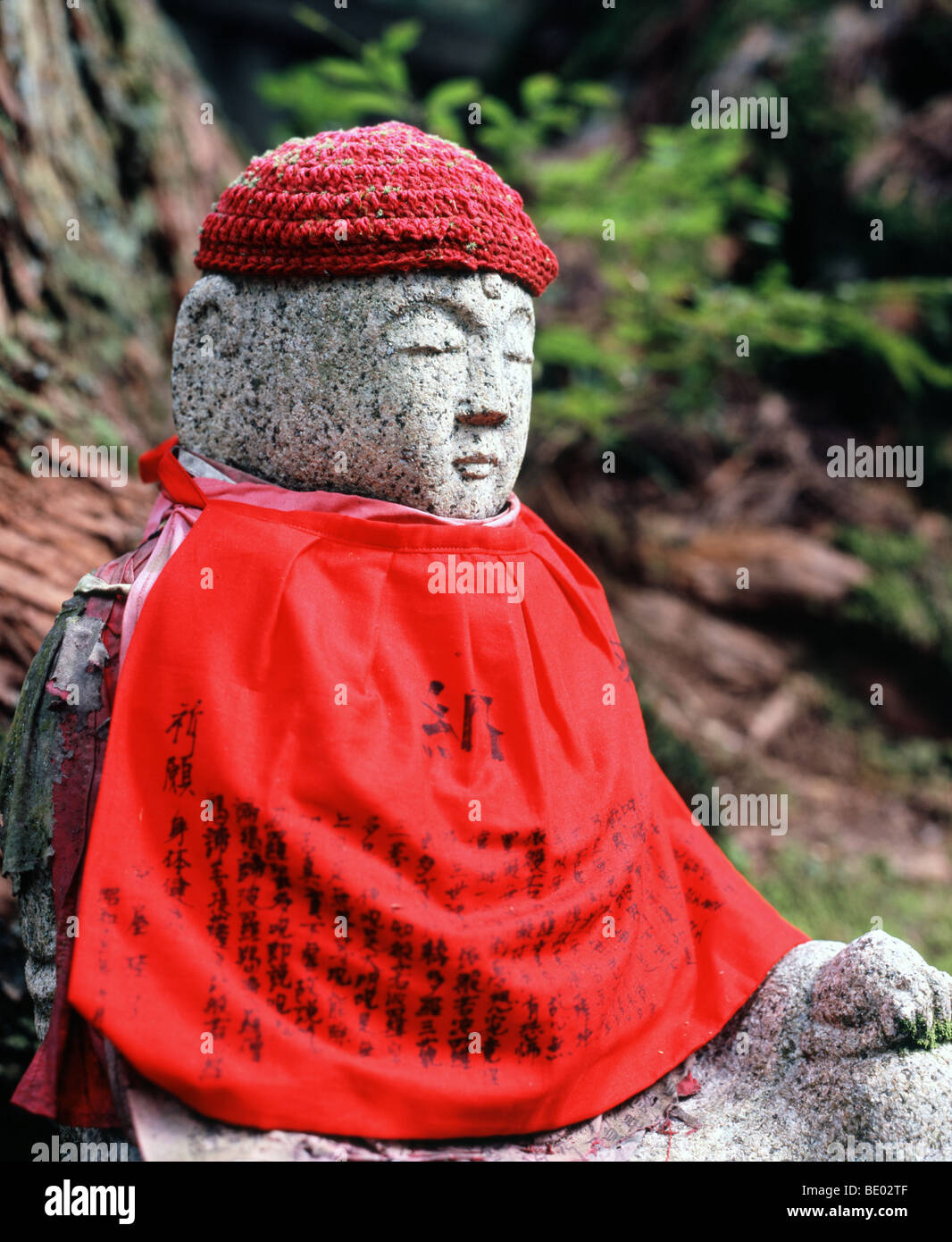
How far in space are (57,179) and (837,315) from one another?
2.68 metres

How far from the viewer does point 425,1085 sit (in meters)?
1.51

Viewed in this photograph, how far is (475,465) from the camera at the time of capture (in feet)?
5.85

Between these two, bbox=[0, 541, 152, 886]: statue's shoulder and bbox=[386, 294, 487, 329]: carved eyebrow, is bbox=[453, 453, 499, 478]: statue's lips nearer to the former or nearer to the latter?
bbox=[386, 294, 487, 329]: carved eyebrow

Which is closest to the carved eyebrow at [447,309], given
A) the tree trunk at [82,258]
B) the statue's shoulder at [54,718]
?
the statue's shoulder at [54,718]

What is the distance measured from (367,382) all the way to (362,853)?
2.48 ft

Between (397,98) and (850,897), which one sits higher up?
(397,98)

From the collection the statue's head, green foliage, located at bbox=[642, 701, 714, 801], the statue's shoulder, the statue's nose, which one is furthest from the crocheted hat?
green foliage, located at bbox=[642, 701, 714, 801]

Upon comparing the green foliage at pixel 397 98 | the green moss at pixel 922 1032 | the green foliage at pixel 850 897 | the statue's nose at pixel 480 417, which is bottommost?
the green foliage at pixel 850 897

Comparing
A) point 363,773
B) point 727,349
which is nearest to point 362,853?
point 363,773

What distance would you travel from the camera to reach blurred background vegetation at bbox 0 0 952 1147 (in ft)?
11.8

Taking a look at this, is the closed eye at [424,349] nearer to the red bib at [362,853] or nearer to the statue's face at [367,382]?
the statue's face at [367,382]

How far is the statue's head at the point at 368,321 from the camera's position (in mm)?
1666

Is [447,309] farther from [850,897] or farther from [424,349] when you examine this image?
[850,897]

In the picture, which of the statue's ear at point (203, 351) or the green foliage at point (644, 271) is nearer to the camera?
the statue's ear at point (203, 351)
